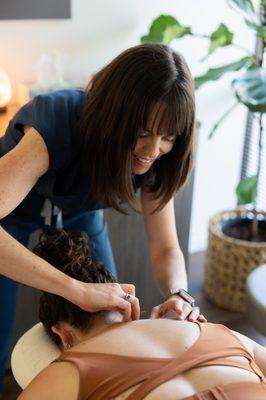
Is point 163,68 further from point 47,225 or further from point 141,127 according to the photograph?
point 47,225

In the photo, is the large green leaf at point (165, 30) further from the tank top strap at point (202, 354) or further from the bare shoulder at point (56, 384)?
the bare shoulder at point (56, 384)

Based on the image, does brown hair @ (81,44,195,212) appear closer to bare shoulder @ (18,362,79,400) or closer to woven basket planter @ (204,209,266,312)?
bare shoulder @ (18,362,79,400)

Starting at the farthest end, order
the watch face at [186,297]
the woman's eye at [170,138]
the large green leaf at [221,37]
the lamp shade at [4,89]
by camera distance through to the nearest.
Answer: the large green leaf at [221,37] < the lamp shade at [4,89] < the watch face at [186,297] < the woman's eye at [170,138]

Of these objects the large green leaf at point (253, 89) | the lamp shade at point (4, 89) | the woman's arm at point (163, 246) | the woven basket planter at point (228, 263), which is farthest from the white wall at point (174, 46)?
the woman's arm at point (163, 246)

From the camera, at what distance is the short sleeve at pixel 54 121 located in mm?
1241

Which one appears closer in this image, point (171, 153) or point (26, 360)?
point (26, 360)

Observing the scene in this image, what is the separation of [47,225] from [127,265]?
0.70 m

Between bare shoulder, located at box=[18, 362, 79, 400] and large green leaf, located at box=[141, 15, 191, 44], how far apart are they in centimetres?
150

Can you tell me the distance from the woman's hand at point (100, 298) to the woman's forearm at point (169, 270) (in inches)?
11.5

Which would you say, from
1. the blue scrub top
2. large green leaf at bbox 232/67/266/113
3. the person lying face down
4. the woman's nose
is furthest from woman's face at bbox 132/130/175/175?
large green leaf at bbox 232/67/266/113

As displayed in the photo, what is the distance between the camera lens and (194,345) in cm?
106

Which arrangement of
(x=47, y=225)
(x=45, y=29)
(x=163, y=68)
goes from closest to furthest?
(x=163, y=68) < (x=47, y=225) < (x=45, y=29)

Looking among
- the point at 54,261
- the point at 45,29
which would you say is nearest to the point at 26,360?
the point at 54,261

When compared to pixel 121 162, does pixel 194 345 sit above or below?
below
